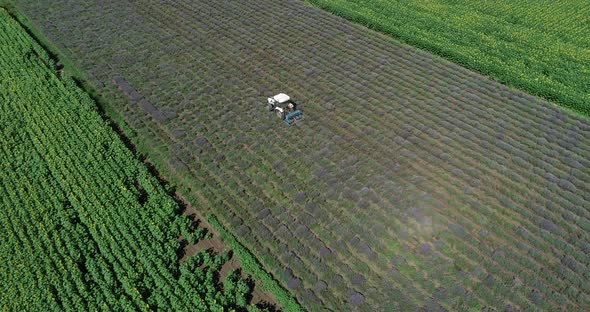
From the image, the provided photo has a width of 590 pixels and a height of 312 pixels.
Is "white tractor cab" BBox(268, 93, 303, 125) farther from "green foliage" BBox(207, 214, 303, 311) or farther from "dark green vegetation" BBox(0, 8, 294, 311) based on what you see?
"dark green vegetation" BBox(0, 8, 294, 311)

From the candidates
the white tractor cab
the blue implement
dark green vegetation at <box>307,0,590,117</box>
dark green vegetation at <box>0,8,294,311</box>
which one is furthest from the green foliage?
dark green vegetation at <box>307,0,590,117</box>

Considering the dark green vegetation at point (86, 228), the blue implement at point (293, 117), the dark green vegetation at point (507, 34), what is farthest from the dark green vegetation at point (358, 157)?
the dark green vegetation at point (86, 228)

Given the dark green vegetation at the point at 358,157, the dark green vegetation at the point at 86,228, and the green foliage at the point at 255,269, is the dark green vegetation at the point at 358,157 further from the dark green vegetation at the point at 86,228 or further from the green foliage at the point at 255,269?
the dark green vegetation at the point at 86,228

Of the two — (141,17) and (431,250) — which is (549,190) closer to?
(431,250)

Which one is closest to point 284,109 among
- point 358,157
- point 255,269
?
point 358,157

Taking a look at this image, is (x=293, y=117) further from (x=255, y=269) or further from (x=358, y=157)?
(x=255, y=269)
